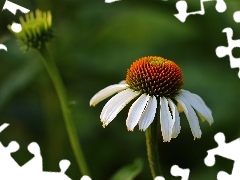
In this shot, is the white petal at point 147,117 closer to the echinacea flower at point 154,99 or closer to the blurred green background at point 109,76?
the echinacea flower at point 154,99

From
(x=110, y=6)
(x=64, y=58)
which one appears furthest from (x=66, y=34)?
(x=110, y=6)

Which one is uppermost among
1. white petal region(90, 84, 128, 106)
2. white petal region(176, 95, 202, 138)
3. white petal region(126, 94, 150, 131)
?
white petal region(90, 84, 128, 106)

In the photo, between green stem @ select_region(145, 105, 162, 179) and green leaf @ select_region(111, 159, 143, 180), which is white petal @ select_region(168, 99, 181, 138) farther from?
green leaf @ select_region(111, 159, 143, 180)

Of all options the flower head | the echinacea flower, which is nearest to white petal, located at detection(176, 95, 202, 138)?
the echinacea flower

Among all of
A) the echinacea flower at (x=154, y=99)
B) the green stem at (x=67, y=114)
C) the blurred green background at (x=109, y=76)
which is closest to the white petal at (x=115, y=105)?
the echinacea flower at (x=154, y=99)

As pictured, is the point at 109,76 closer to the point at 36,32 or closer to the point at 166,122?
the point at 36,32

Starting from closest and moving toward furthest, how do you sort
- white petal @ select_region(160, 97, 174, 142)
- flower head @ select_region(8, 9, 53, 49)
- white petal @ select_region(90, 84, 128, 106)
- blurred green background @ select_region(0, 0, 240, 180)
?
white petal @ select_region(160, 97, 174, 142) < white petal @ select_region(90, 84, 128, 106) < flower head @ select_region(8, 9, 53, 49) < blurred green background @ select_region(0, 0, 240, 180)

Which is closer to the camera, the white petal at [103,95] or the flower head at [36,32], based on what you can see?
the white petal at [103,95]

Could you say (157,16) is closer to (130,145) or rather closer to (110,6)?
(110,6)
